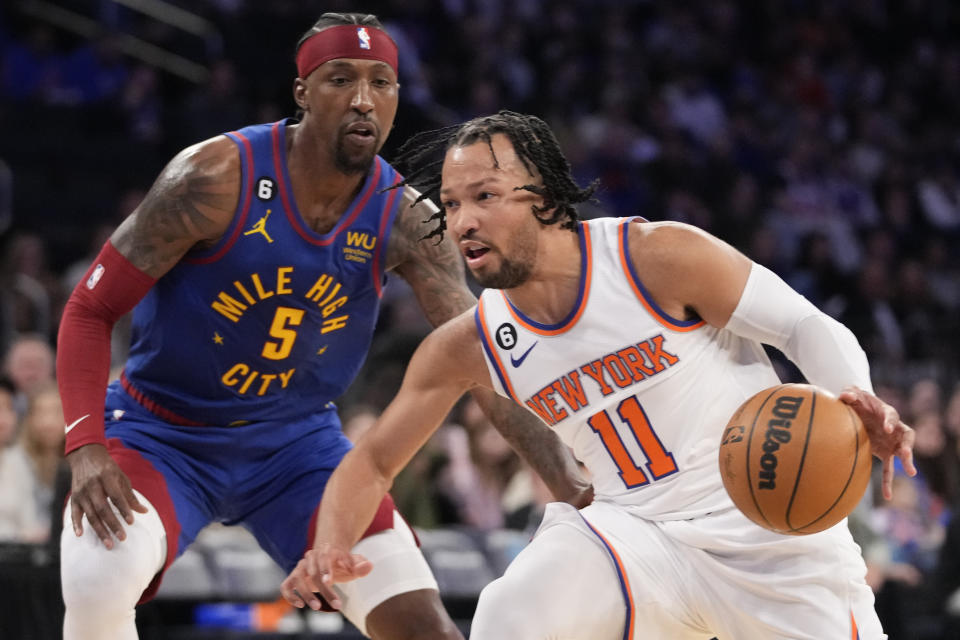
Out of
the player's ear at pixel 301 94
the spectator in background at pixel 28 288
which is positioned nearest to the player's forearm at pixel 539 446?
the player's ear at pixel 301 94

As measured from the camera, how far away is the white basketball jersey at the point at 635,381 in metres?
3.76

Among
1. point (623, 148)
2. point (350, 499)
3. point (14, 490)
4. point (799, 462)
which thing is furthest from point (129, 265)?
point (623, 148)

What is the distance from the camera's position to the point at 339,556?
3834 mm

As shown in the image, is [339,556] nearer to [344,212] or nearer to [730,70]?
[344,212]

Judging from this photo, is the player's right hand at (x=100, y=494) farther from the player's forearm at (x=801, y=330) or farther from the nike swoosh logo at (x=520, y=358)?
the player's forearm at (x=801, y=330)

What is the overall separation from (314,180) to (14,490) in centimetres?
351

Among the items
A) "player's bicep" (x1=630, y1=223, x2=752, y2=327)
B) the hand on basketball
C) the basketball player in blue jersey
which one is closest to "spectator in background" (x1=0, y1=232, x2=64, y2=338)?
the basketball player in blue jersey

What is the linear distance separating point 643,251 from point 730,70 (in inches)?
512

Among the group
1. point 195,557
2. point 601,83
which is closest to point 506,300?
point 195,557

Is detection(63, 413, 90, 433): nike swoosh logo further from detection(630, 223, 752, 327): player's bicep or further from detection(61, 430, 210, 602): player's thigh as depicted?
detection(630, 223, 752, 327): player's bicep

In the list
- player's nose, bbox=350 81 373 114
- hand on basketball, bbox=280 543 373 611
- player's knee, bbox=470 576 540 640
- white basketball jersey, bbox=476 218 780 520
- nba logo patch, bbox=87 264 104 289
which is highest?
player's nose, bbox=350 81 373 114

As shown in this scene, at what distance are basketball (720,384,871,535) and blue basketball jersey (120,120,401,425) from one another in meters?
1.57

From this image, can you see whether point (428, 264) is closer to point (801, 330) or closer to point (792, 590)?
point (801, 330)

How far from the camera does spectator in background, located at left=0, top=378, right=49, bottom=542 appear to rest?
7.09 meters
